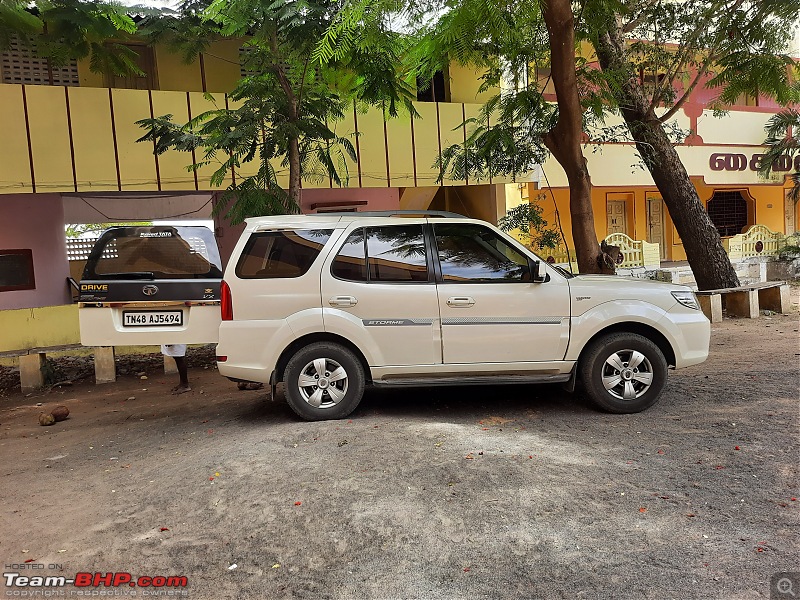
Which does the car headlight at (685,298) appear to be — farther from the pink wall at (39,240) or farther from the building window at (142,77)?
the pink wall at (39,240)

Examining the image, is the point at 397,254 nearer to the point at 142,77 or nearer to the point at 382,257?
the point at 382,257

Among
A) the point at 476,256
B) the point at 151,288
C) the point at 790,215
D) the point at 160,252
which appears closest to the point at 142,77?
the point at 160,252

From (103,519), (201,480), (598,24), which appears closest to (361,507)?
(201,480)

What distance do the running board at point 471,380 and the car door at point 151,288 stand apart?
6.50 ft

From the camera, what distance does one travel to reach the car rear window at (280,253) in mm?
5754

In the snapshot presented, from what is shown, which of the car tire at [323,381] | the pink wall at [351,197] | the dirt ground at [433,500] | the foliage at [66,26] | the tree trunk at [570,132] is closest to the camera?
the dirt ground at [433,500]

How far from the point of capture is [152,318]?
6.75 m

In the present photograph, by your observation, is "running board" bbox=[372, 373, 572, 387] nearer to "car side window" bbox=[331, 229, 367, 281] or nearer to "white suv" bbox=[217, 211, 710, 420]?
"white suv" bbox=[217, 211, 710, 420]

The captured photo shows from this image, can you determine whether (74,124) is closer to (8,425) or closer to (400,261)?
(8,425)

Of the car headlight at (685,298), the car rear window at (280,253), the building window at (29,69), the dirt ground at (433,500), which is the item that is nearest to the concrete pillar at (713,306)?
the dirt ground at (433,500)

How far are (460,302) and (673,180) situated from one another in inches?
307

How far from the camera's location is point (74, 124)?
33.0 feet

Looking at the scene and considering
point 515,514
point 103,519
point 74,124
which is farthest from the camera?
point 74,124

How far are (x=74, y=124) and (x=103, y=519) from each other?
8.11 metres
